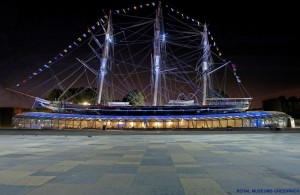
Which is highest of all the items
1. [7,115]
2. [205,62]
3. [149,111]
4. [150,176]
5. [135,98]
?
[205,62]

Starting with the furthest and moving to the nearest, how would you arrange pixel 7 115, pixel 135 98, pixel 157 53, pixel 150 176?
pixel 135 98, pixel 7 115, pixel 157 53, pixel 150 176

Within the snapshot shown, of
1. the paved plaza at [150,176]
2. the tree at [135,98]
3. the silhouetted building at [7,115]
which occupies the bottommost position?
the paved plaza at [150,176]

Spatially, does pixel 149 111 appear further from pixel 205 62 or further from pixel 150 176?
pixel 150 176

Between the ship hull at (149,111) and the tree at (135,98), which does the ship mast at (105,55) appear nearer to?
the ship hull at (149,111)

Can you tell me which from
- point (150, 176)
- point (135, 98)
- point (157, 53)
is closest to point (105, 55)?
point (157, 53)

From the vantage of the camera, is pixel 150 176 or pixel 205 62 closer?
pixel 150 176

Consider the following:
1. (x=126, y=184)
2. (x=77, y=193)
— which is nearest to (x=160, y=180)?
(x=126, y=184)

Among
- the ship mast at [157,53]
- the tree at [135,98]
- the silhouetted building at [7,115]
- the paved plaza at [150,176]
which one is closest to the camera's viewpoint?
the paved plaza at [150,176]

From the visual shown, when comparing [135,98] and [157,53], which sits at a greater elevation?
[157,53]

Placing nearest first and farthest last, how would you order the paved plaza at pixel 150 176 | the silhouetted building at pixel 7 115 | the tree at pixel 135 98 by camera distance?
the paved plaza at pixel 150 176 < the silhouetted building at pixel 7 115 < the tree at pixel 135 98

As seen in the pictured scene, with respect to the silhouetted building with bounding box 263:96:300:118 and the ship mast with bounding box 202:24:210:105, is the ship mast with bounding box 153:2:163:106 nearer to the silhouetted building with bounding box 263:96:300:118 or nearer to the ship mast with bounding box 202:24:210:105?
the ship mast with bounding box 202:24:210:105

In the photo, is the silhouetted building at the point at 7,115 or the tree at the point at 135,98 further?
the tree at the point at 135,98

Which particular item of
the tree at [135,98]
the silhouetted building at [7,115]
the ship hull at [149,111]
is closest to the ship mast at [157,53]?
the ship hull at [149,111]

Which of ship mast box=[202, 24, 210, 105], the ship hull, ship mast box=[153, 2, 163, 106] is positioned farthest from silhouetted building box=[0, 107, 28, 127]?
ship mast box=[202, 24, 210, 105]
